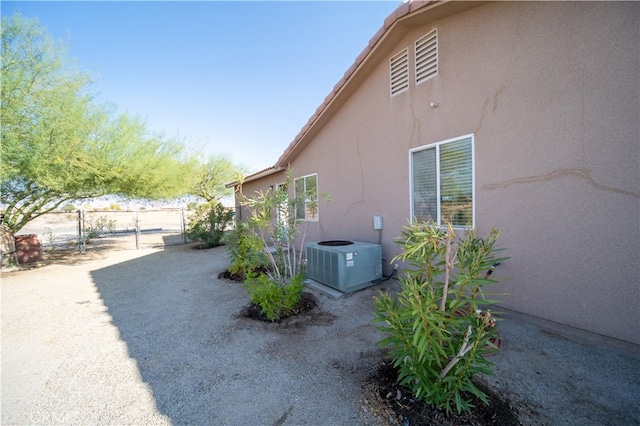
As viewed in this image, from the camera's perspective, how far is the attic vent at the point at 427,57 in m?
4.04

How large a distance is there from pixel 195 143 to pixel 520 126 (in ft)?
64.3

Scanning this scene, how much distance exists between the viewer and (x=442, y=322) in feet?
5.08

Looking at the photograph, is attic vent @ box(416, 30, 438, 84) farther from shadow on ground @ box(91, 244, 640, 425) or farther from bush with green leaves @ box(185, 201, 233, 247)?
bush with green leaves @ box(185, 201, 233, 247)

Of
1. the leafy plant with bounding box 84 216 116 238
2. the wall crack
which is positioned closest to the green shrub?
the wall crack

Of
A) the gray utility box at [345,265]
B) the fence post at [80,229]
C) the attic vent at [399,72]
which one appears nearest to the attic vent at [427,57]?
the attic vent at [399,72]

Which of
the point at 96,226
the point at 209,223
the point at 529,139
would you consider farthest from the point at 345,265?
the point at 96,226

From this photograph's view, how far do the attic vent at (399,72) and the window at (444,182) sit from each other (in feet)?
4.32

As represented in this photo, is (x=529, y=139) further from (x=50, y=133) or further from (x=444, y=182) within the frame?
(x=50, y=133)

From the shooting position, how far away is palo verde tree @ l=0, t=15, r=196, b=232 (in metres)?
5.49

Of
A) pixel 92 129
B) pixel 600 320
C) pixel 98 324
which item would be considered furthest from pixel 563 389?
pixel 92 129

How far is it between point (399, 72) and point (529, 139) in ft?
8.65

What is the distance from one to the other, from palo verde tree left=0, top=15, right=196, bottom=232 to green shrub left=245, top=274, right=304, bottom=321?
6538 millimetres

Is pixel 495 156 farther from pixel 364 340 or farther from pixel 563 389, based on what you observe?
pixel 364 340

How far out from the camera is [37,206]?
786cm
